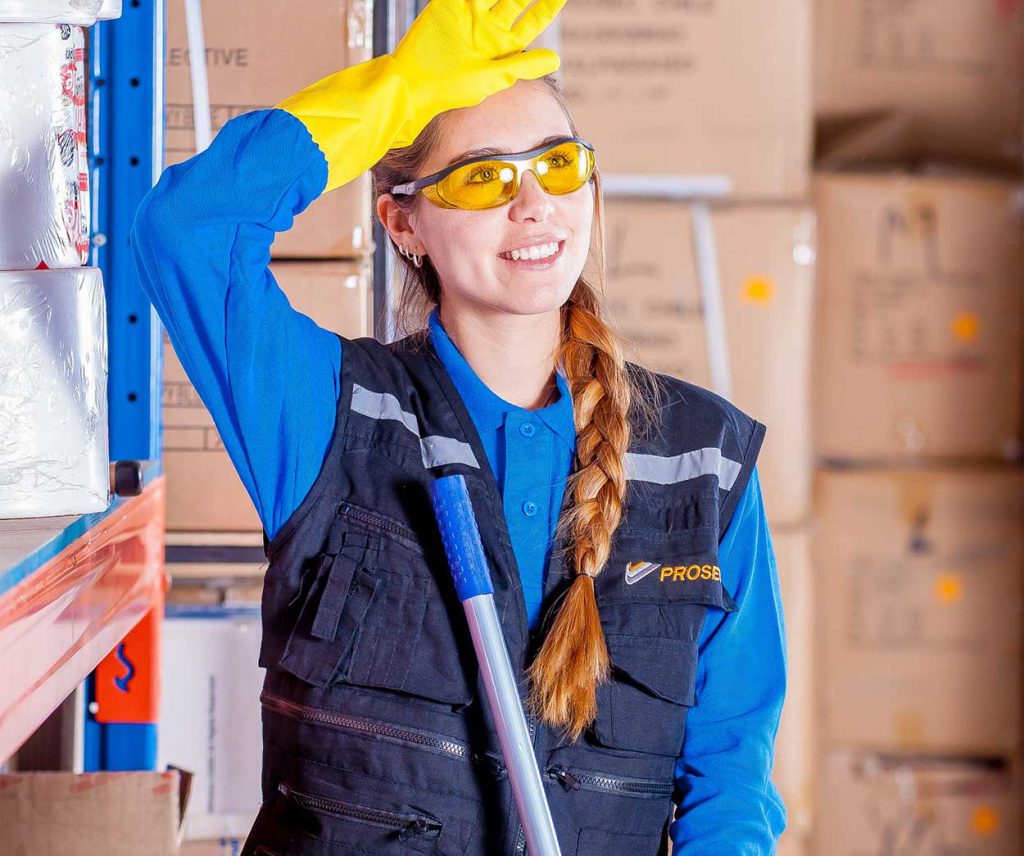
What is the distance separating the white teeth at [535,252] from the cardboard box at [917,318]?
1.61 metres

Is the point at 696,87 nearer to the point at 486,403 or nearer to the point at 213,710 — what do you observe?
the point at 486,403

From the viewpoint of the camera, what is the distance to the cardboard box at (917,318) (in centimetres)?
287

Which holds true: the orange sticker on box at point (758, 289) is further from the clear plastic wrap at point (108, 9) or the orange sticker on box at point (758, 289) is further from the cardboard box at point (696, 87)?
the clear plastic wrap at point (108, 9)

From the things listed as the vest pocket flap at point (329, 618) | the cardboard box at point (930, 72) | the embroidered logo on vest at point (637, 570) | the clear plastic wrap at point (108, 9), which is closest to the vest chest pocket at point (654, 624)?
the embroidered logo on vest at point (637, 570)

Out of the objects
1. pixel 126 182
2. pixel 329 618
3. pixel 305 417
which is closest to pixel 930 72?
pixel 126 182

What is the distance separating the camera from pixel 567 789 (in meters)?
1.33

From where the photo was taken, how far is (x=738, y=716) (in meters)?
1.43

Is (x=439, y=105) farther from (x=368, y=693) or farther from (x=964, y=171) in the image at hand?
A: (x=964, y=171)

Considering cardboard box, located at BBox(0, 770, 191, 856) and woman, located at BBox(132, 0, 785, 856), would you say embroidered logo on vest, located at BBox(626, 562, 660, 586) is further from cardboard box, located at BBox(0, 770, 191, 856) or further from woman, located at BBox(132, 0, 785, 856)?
cardboard box, located at BBox(0, 770, 191, 856)

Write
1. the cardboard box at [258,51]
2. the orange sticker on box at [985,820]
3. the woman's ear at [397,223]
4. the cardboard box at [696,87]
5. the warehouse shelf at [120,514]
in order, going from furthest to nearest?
the orange sticker on box at [985,820] → the cardboard box at [696,87] → the cardboard box at [258,51] → the woman's ear at [397,223] → the warehouse shelf at [120,514]

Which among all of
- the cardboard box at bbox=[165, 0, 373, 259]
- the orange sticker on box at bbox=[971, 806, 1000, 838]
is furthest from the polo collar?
the orange sticker on box at bbox=[971, 806, 1000, 838]

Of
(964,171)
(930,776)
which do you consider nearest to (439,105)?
(964,171)

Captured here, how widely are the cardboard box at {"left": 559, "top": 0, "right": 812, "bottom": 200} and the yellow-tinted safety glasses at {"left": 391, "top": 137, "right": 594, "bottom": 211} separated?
131 cm

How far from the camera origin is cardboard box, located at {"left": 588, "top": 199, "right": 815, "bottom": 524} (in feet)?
8.87
